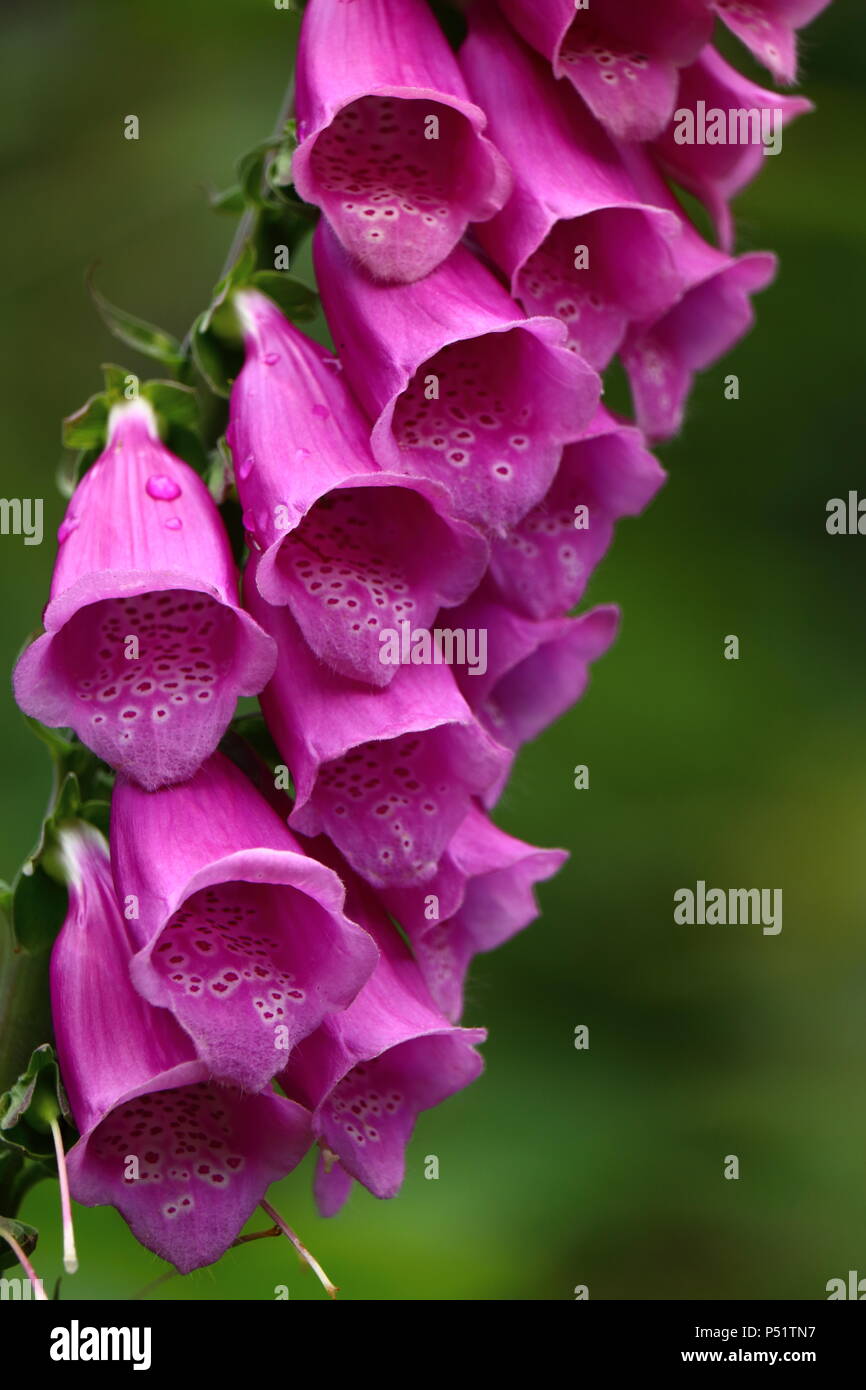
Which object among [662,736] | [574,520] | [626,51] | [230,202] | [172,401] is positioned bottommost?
[662,736]

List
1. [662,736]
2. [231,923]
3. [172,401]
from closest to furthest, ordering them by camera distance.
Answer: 1. [231,923]
2. [172,401]
3. [662,736]

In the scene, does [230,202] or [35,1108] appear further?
[230,202]

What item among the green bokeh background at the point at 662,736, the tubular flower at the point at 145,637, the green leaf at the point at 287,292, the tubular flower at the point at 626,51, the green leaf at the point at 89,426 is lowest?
the green bokeh background at the point at 662,736

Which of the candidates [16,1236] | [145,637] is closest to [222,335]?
[145,637]

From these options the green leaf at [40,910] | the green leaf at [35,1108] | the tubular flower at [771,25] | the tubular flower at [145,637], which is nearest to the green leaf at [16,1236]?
the green leaf at [35,1108]

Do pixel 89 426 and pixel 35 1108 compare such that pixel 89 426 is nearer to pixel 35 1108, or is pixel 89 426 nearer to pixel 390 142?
pixel 390 142

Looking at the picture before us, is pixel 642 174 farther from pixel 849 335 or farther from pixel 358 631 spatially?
pixel 849 335

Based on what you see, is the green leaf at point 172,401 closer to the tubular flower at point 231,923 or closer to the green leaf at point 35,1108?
the tubular flower at point 231,923
